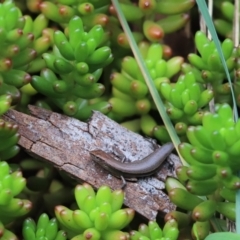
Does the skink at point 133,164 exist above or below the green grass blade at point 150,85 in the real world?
below

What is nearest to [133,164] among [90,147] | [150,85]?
[90,147]

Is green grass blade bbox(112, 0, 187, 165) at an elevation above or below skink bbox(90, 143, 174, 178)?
above

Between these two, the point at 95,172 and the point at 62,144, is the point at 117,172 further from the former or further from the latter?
the point at 62,144

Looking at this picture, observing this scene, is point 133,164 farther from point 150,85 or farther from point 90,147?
point 150,85

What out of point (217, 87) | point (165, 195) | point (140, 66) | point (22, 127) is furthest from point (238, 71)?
point (22, 127)
